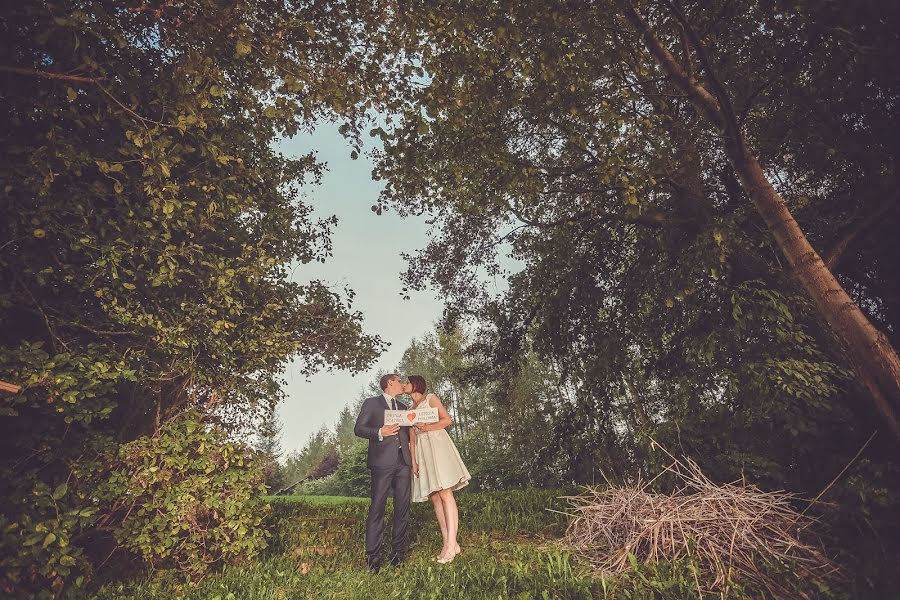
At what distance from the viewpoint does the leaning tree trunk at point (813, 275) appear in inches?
164

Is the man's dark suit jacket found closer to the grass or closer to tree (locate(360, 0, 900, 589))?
tree (locate(360, 0, 900, 589))

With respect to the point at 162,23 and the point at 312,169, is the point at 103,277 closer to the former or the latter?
the point at 162,23

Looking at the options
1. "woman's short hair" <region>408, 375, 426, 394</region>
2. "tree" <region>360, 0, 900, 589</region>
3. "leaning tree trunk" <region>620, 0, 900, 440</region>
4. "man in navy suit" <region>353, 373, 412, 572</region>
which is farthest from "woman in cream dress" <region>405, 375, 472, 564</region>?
"leaning tree trunk" <region>620, 0, 900, 440</region>

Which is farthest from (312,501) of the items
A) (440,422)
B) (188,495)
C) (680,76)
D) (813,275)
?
(680,76)

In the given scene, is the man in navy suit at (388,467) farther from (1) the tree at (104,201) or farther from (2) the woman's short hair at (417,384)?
(1) the tree at (104,201)

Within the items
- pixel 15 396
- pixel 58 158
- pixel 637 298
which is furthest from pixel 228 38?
pixel 637 298

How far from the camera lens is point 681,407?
6684 mm

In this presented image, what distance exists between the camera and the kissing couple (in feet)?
18.7

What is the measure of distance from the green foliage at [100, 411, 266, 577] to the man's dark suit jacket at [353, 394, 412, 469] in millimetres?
1580

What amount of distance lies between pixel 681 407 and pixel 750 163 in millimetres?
3816

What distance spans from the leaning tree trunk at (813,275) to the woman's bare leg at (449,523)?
5.06 metres

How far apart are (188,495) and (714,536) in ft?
20.2

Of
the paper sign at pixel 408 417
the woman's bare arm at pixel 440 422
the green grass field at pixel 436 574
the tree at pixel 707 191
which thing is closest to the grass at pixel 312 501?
the green grass field at pixel 436 574

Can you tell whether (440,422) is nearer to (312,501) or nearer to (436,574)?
(436,574)
